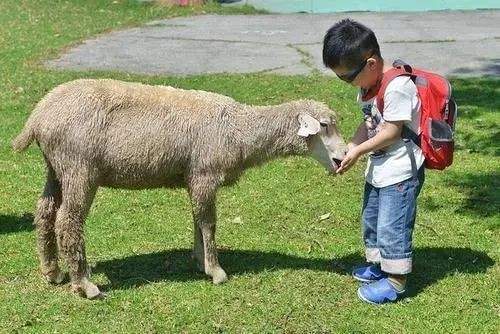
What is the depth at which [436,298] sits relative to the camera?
5.32 m

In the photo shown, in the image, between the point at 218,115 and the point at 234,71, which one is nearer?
the point at 218,115

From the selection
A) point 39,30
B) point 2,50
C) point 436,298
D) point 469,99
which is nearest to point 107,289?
point 436,298

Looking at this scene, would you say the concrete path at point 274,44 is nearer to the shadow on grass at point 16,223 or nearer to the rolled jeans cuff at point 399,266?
the shadow on grass at point 16,223

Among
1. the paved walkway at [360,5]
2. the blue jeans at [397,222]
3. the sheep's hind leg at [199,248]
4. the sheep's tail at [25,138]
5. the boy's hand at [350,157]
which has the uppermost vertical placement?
the sheep's tail at [25,138]

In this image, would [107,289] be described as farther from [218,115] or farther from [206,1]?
[206,1]

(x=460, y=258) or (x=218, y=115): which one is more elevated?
(x=218, y=115)

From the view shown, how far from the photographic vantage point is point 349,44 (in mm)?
4898

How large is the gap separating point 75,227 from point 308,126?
1526mm

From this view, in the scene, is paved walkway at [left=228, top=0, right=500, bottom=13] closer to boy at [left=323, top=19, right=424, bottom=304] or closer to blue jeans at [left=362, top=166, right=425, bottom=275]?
boy at [left=323, top=19, right=424, bottom=304]

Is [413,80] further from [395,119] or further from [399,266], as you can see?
[399,266]

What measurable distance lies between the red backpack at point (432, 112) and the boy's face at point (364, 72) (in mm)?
61

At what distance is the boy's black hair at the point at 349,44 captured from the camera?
16.1 ft

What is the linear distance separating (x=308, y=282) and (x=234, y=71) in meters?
6.25

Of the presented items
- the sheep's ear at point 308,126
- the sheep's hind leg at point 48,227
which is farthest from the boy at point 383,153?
the sheep's hind leg at point 48,227
